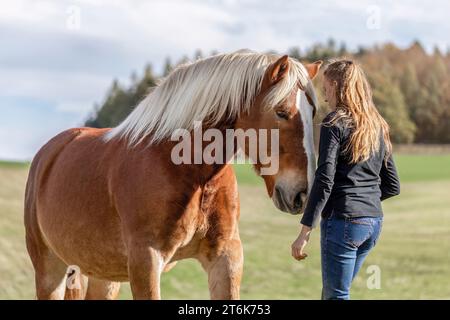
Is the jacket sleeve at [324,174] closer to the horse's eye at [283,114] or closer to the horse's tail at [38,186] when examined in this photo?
the horse's eye at [283,114]

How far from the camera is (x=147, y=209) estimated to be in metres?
4.46

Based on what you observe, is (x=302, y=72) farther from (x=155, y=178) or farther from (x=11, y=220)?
(x=11, y=220)

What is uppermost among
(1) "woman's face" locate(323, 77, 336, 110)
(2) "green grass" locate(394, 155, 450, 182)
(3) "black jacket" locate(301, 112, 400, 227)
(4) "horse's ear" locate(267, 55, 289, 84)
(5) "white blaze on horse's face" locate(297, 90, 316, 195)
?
(4) "horse's ear" locate(267, 55, 289, 84)

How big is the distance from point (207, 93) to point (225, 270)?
1156 mm

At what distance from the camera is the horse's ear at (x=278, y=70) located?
4325mm

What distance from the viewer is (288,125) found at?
4.28 m

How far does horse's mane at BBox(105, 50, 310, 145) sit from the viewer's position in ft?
14.6

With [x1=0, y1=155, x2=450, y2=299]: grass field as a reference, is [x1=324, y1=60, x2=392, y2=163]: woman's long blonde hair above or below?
above

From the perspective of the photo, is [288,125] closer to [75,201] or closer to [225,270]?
[225,270]

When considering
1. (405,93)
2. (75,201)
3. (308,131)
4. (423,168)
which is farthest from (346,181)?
(405,93)

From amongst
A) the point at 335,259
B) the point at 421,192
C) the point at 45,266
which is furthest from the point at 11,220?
the point at 421,192

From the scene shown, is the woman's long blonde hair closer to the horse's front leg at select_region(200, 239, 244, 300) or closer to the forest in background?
the horse's front leg at select_region(200, 239, 244, 300)

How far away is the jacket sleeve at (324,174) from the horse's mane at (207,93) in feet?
1.21

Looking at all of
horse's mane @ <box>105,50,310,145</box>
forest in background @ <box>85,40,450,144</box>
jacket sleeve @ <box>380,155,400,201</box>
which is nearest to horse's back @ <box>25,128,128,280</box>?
horse's mane @ <box>105,50,310,145</box>
